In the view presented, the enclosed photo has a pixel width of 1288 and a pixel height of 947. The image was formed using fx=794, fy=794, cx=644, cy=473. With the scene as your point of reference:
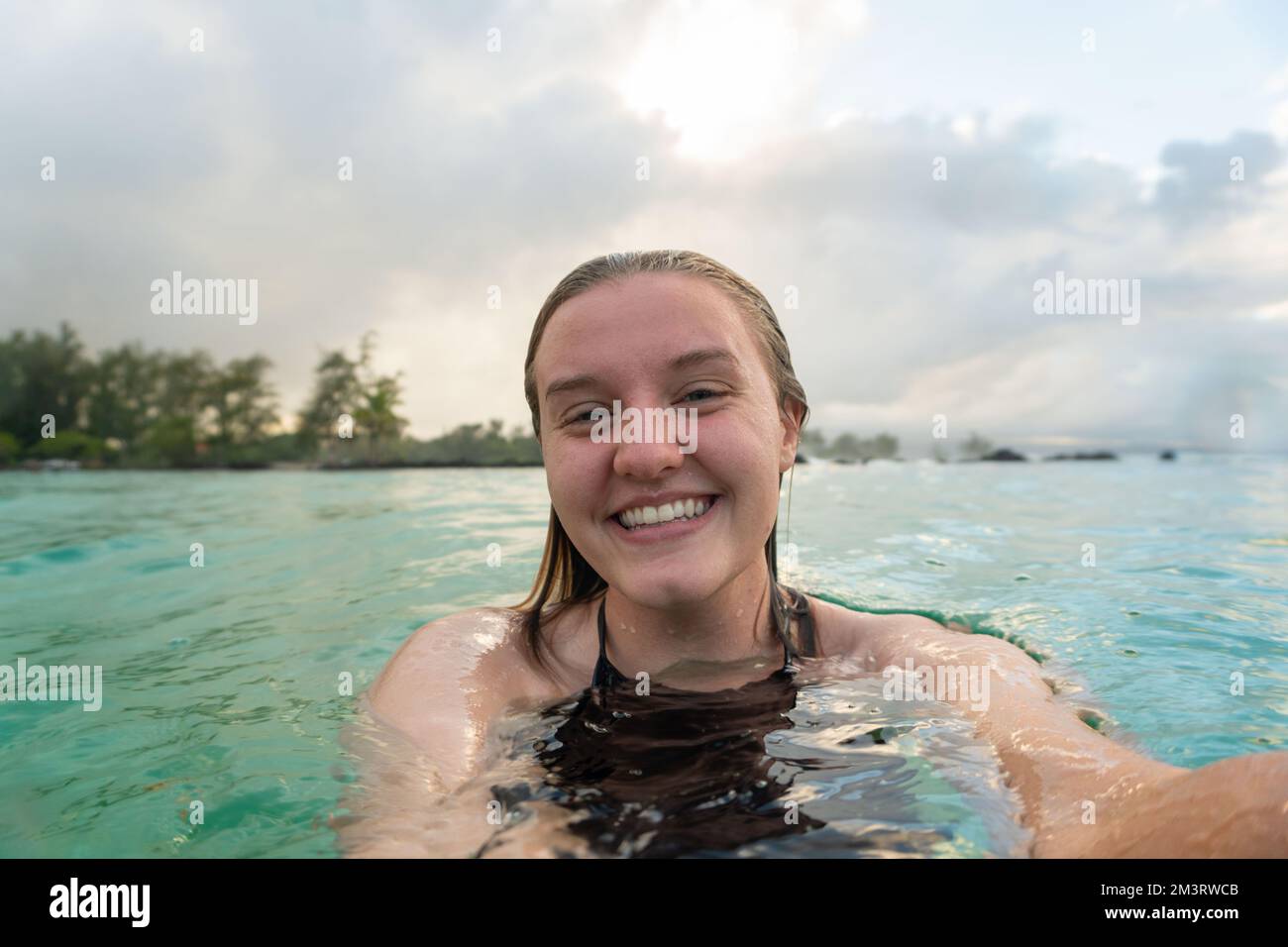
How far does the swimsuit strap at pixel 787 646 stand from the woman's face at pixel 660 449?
55 centimetres

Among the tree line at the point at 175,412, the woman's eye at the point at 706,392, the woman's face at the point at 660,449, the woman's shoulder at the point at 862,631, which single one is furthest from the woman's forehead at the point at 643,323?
the tree line at the point at 175,412

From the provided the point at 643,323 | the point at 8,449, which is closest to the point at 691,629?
the point at 643,323

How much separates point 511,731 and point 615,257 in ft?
5.35

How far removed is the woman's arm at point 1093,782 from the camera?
1492 millimetres

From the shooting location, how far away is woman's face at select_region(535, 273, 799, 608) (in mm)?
2430

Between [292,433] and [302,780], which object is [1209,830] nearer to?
[302,780]

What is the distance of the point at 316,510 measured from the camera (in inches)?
569

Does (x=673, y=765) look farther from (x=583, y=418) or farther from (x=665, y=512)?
(x=583, y=418)

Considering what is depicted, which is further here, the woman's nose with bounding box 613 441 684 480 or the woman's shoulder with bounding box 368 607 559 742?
the woman's shoulder with bounding box 368 607 559 742

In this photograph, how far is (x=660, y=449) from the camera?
235cm

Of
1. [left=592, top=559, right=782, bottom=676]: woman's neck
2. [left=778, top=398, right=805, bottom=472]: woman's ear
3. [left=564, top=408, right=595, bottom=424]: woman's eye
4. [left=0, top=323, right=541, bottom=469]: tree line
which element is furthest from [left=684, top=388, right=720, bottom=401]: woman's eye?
[left=0, top=323, right=541, bottom=469]: tree line

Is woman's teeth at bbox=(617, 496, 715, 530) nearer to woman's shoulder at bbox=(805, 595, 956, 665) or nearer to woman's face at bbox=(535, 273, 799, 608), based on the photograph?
woman's face at bbox=(535, 273, 799, 608)

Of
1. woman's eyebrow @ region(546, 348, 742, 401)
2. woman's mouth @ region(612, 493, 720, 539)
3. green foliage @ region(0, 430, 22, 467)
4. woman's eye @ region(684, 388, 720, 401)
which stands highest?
green foliage @ region(0, 430, 22, 467)
